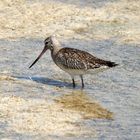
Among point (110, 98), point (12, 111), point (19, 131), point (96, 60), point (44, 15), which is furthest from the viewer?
point (44, 15)

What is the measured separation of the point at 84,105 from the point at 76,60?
1.40m

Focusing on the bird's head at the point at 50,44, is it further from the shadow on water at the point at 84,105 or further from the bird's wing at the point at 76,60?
the shadow on water at the point at 84,105

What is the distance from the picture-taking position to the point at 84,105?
1214 centimetres

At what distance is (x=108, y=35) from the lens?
651 inches

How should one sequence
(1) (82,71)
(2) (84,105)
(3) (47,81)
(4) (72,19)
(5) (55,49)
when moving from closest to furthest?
(2) (84,105)
(1) (82,71)
(3) (47,81)
(5) (55,49)
(4) (72,19)

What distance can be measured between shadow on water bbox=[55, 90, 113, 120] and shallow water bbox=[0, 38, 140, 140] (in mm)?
17

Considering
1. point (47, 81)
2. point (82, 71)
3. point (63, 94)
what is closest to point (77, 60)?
point (82, 71)

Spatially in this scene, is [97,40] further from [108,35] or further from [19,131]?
[19,131]

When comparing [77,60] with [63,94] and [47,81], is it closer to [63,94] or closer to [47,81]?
[47,81]

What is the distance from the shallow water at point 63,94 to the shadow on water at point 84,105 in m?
0.02

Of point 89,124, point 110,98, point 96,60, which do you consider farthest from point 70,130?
point 96,60

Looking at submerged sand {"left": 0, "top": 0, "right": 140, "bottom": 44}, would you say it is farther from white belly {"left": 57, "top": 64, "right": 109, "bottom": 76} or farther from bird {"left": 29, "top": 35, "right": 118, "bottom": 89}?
white belly {"left": 57, "top": 64, "right": 109, "bottom": 76}

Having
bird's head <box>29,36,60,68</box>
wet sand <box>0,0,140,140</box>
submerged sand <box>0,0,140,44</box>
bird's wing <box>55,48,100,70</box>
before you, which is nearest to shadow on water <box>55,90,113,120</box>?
wet sand <box>0,0,140,140</box>

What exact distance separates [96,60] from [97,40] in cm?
287
